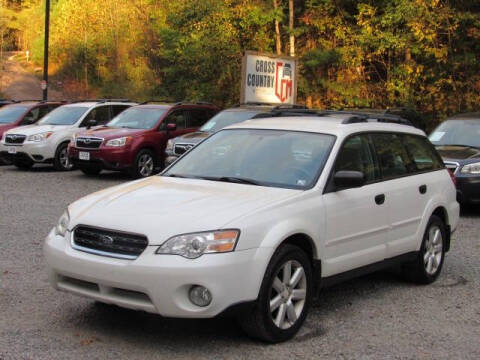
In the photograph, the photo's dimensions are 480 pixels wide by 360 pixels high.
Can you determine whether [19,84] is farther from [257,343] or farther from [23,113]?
[257,343]

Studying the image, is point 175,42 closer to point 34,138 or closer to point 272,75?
point 272,75

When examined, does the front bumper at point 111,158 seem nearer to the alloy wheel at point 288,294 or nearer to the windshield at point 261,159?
the windshield at point 261,159

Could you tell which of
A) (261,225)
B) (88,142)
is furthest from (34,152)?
(261,225)

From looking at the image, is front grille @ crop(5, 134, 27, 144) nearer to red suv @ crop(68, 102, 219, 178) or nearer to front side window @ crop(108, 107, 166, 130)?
red suv @ crop(68, 102, 219, 178)

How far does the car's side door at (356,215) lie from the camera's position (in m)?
5.64

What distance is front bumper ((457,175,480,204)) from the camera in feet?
37.5

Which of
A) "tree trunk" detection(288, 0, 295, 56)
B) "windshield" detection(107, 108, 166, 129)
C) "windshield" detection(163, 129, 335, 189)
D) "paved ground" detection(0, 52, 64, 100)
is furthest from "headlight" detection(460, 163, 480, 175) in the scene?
"paved ground" detection(0, 52, 64, 100)

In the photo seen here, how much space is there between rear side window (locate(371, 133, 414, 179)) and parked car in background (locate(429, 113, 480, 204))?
4952 mm

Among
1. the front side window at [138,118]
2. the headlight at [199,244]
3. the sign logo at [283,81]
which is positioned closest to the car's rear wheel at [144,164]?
the front side window at [138,118]

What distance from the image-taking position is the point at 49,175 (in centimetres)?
1702

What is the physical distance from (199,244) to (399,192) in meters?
2.51

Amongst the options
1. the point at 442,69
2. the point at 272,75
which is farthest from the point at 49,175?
the point at 442,69

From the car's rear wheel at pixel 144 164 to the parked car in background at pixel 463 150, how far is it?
21.5 feet

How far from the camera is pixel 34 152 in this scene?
17.5 meters
